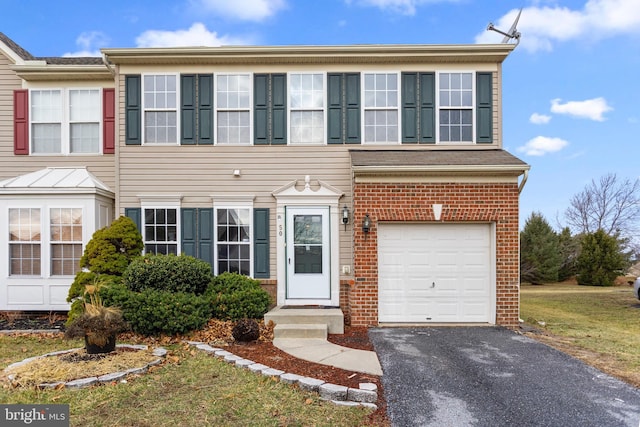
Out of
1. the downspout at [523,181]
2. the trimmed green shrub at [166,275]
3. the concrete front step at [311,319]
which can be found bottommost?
the concrete front step at [311,319]

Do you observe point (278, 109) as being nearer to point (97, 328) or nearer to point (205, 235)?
point (205, 235)

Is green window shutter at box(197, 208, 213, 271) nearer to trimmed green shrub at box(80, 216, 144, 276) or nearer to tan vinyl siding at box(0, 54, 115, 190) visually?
trimmed green shrub at box(80, 216, 144, 276)

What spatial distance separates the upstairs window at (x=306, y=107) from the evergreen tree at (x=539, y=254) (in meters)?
16.7

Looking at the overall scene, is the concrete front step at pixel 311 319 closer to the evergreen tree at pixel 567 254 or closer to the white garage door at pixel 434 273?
the white garage door at pixel 434 273

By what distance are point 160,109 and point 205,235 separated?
302cm

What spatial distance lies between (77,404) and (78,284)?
371 centimetres

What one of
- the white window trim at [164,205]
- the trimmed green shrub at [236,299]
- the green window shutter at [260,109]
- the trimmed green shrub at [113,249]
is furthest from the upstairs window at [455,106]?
the trimmed green shrub at [113,249]

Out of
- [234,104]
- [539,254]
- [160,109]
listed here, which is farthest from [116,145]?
[539,254]

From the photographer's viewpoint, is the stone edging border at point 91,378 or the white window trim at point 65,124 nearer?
the stone edging border at point 91,378

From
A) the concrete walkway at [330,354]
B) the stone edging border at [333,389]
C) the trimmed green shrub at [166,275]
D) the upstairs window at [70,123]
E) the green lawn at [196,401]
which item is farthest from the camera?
the upstairs window at [70,123]

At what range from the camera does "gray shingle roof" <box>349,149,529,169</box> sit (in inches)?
295

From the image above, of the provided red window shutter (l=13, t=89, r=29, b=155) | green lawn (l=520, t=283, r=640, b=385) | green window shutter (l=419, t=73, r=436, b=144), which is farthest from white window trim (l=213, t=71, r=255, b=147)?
green lawn (l=520, t=283, r=640, b=385)

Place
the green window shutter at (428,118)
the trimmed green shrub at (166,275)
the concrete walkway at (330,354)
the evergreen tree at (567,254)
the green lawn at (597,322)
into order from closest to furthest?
1. the concrete walkway at (330,354)
2. the green lawn at (597,322)
3. the trimmed green shrub at (166,275)
4. the green window shutter at (428,118)
5. the evergreen tree at (567,254)

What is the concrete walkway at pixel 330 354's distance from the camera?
5.11 m
